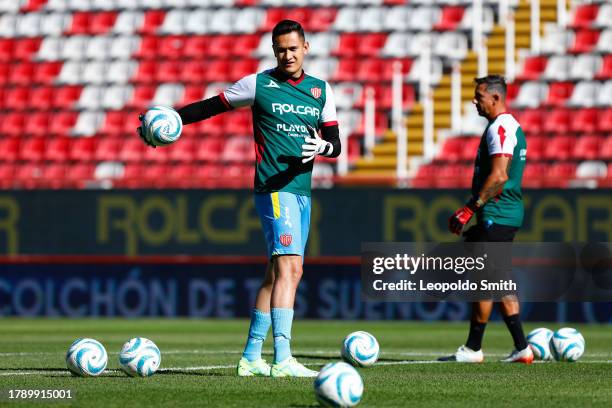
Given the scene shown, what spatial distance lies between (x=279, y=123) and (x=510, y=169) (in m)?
2.51

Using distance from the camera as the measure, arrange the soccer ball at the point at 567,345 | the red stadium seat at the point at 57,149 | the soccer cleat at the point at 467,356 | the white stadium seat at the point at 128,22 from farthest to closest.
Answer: the white stadium seat at the point at 128,22 → the red stadium seat at the point at 57,149 → the soccer cleat at the point at 467,356 → the soccer ball at the point at 567,345

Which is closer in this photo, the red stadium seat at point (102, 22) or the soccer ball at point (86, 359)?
the soccer ball at point (86, 359)

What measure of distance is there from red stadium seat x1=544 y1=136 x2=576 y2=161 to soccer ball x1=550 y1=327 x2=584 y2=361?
10934 mm

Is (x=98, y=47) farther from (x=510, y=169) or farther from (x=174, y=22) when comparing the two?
(x=510, y=169)

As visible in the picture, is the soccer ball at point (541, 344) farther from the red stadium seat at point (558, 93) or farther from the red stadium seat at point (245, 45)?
the red stadium seat at point (245, 45)

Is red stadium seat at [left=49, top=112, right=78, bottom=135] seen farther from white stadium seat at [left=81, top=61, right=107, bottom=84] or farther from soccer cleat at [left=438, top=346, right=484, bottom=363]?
soccer cleat at [left=438, top=346, right=484, bottom=363]

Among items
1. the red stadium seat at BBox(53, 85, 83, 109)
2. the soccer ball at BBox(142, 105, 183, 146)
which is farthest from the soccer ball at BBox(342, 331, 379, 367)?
the red stadium seat at BBox(53, 85, 83, 109)

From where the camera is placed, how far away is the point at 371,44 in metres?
24.9

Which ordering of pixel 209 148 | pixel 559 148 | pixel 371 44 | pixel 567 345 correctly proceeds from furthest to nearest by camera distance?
A: 1. pixel 371 44
2. pixel 209 148
3. pixel 559 148
4. pixel 567 345

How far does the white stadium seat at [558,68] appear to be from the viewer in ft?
74.6

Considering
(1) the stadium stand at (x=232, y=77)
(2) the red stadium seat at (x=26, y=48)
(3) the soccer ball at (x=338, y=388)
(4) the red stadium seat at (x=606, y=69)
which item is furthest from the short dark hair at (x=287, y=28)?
(2) the red stadium seat at (x=26, y=48)

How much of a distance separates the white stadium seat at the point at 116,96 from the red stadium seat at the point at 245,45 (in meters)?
2.17

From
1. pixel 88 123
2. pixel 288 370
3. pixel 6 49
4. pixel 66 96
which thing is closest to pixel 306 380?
pixel 288 370

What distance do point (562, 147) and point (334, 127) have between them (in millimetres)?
12798
